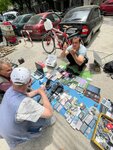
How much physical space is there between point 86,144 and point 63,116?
66 centimetres

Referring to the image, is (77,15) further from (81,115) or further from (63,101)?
(81,115)

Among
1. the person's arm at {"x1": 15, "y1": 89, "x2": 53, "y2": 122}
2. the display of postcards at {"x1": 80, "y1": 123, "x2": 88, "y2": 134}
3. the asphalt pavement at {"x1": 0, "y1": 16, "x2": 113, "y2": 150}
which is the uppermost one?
the person's arm at {"x1": 15, "y1": 89, "x2": 53, "y2": 122}

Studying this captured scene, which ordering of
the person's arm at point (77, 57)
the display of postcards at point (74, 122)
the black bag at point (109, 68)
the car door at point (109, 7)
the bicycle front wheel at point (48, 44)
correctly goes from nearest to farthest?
the display of postcards at point (74, 122)
the person's arm at point (77, 57)
the black bag at point (109, 68)
the bicycle front wheel at point (48, 44)
the car door at point (109, 7)

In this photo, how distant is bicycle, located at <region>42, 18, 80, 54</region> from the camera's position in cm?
544

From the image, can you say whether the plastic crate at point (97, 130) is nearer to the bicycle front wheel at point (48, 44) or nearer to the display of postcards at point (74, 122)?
the display of postcards at point (74, 122)

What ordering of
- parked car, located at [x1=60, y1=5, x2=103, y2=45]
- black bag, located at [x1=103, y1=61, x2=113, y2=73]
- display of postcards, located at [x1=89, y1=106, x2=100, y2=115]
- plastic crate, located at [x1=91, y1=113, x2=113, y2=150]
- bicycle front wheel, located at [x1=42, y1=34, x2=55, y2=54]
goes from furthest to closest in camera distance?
bicycle front wheel, located at [x1=42, y1=34, x2=55, y2=54], parked car, located at [x1=60, y1=5, x2=103, y2=45], black bag, located at [x1=103, y1=61, x2=113, y2=73], display of postcards, located at [x1=89, y1=106, x2=100, y2=115], plastic crate, located at [x1=91, y1=113, x2=113, y2=150]

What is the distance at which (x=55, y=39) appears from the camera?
5.78 metres

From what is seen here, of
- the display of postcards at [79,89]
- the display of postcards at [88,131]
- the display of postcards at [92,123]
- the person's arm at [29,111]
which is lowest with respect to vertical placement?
the display of postcards at [88,131]

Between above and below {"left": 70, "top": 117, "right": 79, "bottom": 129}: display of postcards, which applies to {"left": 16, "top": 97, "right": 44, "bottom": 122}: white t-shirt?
above

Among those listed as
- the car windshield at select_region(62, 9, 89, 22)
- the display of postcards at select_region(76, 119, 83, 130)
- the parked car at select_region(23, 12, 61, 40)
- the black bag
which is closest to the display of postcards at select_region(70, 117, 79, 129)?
the display of postcards at select_region(76, 119, 83, 130)

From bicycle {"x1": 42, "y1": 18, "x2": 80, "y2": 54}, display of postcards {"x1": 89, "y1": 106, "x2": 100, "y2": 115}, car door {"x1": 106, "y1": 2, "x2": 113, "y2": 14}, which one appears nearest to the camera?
display of postcards {"x1": 89, "y1": 106, "x2": 100, "y2": 115}

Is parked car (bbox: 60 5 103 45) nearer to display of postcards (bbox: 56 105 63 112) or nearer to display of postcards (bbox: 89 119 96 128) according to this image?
display of postcards (bbox: 56 105 63 112)

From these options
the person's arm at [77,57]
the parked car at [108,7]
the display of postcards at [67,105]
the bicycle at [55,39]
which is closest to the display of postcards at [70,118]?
the display of postcards at [67,105]

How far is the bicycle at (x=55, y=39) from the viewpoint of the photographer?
544 centimetres
